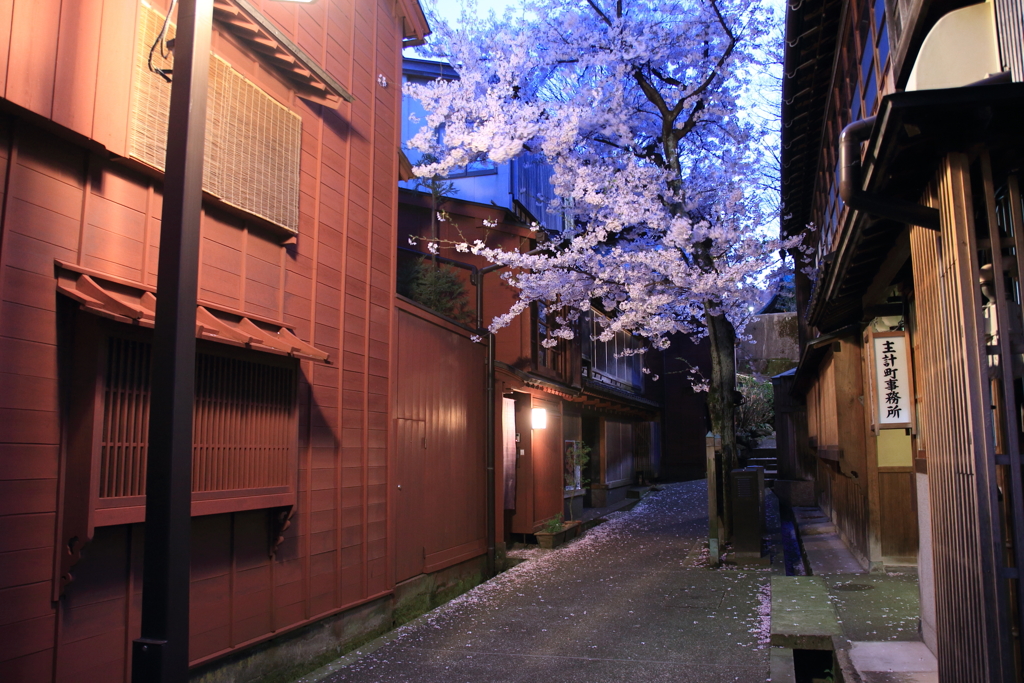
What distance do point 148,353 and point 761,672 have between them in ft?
21.0

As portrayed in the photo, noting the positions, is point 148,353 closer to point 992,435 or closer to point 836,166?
point 992,435

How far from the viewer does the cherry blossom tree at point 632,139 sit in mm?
14758

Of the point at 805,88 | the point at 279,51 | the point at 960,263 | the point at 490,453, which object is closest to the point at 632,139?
the point at 805,88

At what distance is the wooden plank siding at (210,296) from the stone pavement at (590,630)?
116 centimetres

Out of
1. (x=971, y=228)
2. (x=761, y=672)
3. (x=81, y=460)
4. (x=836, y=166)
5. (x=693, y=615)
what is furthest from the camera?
(x=836, y=166)

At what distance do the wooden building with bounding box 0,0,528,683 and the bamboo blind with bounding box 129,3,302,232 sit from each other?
0.02 meters

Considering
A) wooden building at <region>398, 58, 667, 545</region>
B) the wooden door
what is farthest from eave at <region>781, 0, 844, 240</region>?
the wooden door

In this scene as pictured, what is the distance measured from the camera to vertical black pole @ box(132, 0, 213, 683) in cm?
322

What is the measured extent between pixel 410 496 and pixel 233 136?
18.9ft

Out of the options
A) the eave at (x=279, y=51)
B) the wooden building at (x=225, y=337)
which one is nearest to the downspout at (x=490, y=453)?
the wooden building at (x=225, y=337)

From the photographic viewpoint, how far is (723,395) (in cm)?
1490

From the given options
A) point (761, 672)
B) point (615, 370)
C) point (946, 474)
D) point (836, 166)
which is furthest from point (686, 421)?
point (946, 474)

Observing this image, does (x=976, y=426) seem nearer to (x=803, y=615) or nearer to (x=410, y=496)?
(x=803, y=615)

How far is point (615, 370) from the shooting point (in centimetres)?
2758
